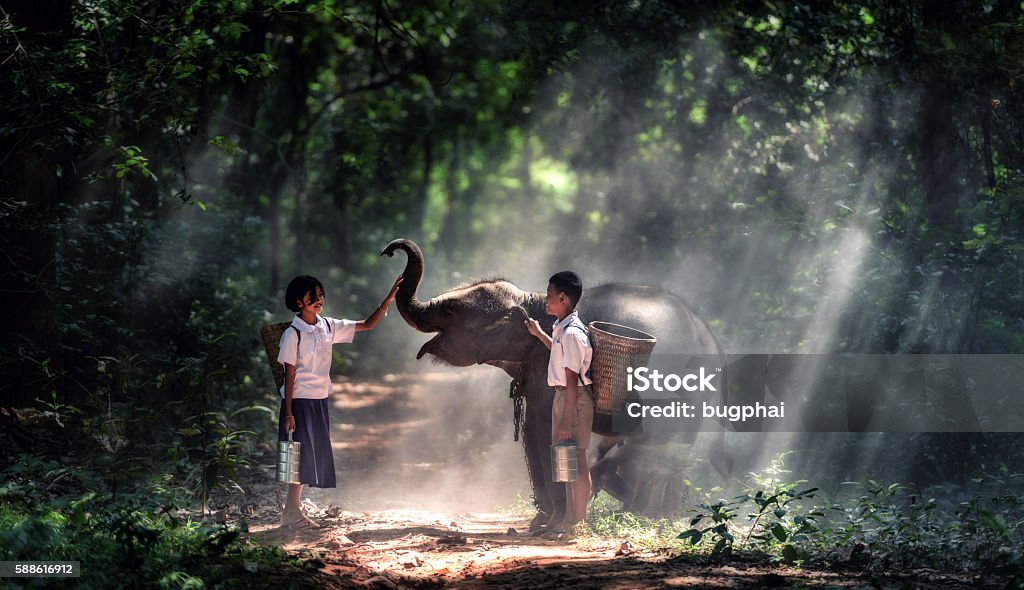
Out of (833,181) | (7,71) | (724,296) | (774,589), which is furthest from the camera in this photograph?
(724,296)

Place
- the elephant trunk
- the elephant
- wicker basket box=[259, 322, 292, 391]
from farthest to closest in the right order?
the elephant
the elephant trunk
wicker basket box=[259, 322, 292, 391]

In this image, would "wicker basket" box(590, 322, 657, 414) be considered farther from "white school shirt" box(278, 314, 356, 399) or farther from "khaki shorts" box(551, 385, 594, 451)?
"white school shirt" box(278, 314, 356, 399)

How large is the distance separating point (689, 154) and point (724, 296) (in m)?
2.38

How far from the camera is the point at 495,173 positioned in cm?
3669

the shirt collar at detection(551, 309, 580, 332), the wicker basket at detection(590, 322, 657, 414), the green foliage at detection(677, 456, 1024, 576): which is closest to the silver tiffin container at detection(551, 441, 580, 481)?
the wicker basket at detection(590, 322, 657, 414)

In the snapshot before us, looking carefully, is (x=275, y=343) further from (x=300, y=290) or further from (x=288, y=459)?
(x=288, y=459)

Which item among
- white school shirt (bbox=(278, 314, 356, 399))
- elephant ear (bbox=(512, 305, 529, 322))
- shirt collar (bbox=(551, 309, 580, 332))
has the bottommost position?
white school shirt (bbox=(278, 314, 356, 399))

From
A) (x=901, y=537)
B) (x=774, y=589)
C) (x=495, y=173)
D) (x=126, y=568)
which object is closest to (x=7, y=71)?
(x=126, y=568)

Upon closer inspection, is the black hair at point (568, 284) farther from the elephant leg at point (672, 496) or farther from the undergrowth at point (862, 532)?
the elephant leg at point (672, 496)

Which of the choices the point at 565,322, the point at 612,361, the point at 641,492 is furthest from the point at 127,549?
the point at 641,492

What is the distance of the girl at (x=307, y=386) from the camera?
7273 mm

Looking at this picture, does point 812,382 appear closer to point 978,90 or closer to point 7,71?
point 978,90

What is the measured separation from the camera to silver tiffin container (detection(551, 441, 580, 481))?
736 centimetres

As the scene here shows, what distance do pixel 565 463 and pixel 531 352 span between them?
1.31 m
